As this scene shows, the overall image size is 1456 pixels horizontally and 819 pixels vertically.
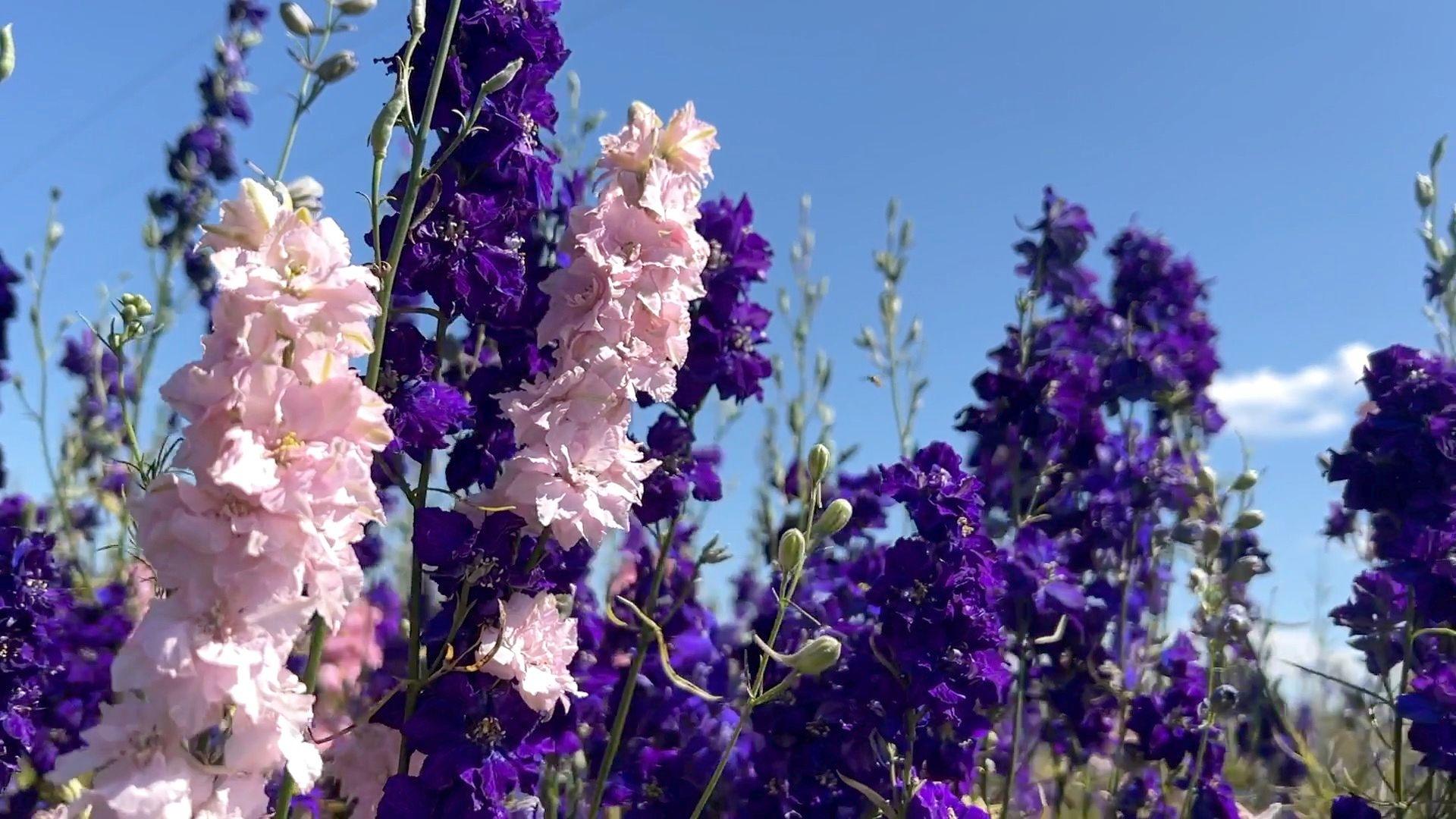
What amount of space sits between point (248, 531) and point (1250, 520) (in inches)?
79.1

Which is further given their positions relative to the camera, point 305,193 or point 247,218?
point 305,193

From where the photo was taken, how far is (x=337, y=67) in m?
1.63

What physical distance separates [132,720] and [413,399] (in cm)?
53

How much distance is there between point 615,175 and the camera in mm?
1683

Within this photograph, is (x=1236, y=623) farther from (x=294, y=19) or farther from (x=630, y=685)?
(x=294, y=19)

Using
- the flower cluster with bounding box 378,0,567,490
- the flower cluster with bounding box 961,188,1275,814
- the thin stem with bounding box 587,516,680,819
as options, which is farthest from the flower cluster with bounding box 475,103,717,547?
the flower cluster with bounding box 961,188,1275,814

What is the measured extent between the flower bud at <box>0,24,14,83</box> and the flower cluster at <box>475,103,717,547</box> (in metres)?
0.83

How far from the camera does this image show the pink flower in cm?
154

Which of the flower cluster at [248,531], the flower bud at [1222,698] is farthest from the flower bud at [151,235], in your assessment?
the flower bud at [1222,698]

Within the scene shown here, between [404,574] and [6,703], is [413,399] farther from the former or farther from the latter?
[404,574]

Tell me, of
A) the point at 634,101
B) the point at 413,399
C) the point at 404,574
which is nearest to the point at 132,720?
the point at 413,399

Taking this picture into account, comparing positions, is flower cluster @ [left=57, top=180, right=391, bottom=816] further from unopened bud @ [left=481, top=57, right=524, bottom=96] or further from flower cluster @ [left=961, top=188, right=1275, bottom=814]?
flower cluster @ [left=961, top=188, right=1275, bottom=814]

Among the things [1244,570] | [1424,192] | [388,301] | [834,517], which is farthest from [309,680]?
[1424,192]

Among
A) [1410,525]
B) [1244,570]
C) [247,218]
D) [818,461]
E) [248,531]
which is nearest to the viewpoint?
[248,531]
